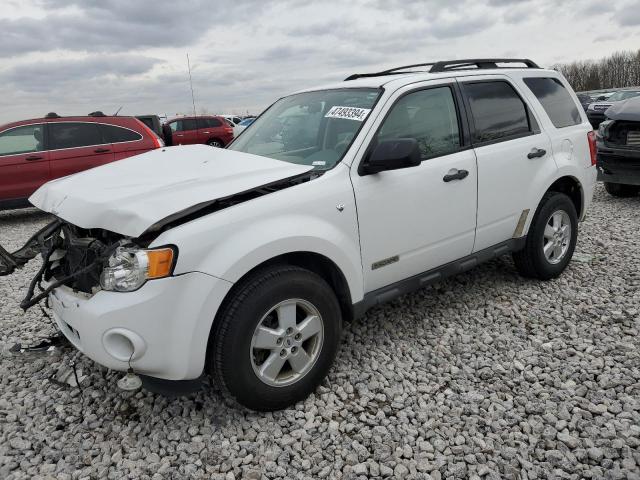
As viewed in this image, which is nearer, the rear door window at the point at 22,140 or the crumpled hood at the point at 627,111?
the crumpled hood at the point at 627,111

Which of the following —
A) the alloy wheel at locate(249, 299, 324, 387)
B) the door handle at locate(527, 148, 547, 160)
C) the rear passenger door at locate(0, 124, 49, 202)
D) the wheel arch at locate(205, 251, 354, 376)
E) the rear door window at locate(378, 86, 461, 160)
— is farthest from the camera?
the rear passenger door at locate(0, 124, 49, 202)

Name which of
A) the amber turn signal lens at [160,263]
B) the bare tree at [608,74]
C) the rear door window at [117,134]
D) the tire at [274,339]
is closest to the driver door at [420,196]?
the tire at [274,339]

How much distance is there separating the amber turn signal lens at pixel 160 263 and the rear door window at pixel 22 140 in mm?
7528

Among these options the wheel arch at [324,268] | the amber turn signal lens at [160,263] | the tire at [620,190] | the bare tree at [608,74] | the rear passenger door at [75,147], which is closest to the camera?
the amber turn signal lens at [160,263]

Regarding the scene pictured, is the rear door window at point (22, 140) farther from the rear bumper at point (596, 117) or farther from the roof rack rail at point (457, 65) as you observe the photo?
the rear bumper at point (596, 117)

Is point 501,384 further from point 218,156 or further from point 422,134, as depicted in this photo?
point 218,156

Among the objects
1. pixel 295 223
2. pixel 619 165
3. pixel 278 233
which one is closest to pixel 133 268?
pixel 278 233

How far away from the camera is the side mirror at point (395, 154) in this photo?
9.08 feet

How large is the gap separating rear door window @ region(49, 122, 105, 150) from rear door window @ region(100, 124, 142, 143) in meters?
0.10

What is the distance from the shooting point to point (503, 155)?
370 cm

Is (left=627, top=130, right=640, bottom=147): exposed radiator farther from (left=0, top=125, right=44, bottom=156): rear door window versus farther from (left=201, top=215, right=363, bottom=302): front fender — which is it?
(left=0, top=125, right=44, bottom=156): rear door window

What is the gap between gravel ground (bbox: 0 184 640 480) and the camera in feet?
7.86

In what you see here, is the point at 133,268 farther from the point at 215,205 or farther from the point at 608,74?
the point at 608,74

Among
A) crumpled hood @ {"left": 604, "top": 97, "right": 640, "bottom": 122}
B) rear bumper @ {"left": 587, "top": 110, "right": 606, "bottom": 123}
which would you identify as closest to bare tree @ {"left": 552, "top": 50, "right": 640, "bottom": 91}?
rear bumper @ {"left": 587, "top": 110, "right": 606, "bottom": 123}
